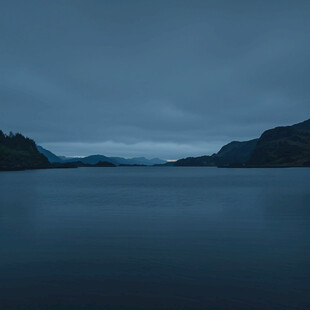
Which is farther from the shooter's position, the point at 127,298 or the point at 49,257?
the point at 49,257

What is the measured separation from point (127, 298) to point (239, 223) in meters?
Result: 22.4

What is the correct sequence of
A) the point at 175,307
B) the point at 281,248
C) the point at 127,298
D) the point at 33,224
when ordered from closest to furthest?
the point at 175,307
the point at 127,298
the point at 281,248
the point at 33,224

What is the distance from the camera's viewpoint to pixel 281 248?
21.0m

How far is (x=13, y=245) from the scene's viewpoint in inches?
867

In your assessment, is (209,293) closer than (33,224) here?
Yes

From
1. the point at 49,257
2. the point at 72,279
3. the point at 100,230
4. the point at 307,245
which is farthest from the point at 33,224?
the point at 307,245

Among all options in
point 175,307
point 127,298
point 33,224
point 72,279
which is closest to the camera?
point 175,307

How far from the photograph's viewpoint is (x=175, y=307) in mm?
12078

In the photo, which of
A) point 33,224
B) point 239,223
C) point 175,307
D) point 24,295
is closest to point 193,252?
point 175,307

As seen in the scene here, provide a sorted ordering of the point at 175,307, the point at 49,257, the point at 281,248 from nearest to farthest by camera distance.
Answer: the point at 175,307
the point at 49,257
the point at 281,248

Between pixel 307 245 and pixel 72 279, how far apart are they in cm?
1823

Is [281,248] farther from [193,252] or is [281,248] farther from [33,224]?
[33,224]

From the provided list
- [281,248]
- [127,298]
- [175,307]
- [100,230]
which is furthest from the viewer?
[100,230]

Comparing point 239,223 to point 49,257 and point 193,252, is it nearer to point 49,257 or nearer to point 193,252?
point 193,252
